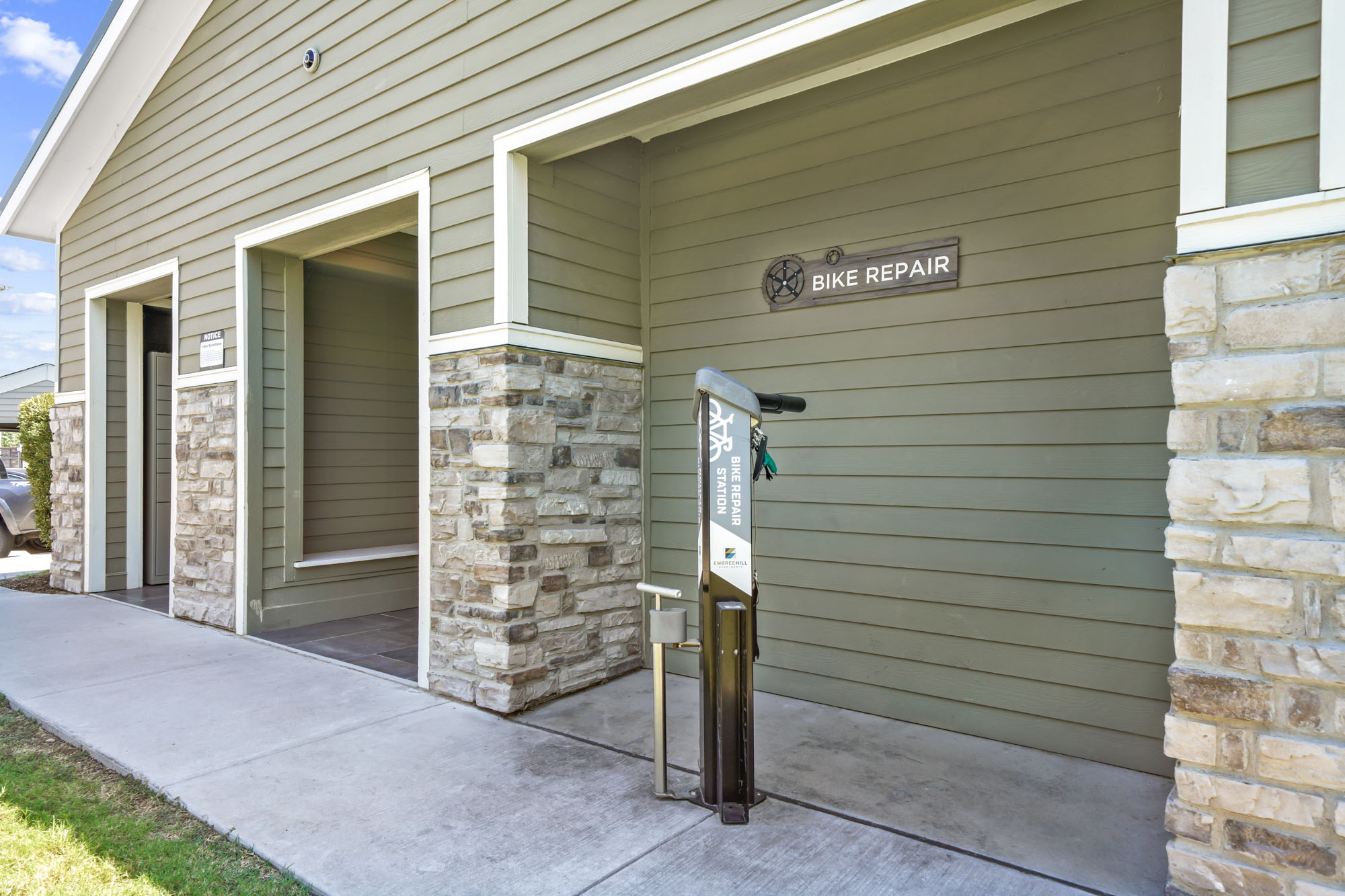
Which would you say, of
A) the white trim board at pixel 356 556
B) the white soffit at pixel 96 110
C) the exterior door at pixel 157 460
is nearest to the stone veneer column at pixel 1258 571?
the white trim board at pixel 356 556

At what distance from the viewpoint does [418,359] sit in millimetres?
5098

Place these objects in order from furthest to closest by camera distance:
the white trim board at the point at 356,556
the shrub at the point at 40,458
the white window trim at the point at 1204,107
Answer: the shrub at the point at 40,458
the white trim board at the point at 356,556
the white window trim at the point at 1204,107

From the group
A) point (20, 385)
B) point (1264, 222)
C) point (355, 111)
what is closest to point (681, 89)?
point (1264, 222)

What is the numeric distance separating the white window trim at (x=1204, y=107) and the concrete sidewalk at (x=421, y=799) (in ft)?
6.52

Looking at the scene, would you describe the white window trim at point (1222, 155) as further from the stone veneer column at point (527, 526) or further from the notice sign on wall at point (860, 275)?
the stone veneer column at point (527, 526)

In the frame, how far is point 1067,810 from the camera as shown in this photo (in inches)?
106

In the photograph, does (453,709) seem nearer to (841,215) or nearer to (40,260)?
(841,215)

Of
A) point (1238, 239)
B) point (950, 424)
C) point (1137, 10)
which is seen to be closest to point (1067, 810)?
point (950, 424)

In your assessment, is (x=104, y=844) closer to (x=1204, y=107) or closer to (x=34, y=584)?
(x=1204, y=107)

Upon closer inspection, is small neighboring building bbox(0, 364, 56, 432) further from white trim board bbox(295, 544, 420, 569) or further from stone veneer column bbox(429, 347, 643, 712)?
stone veneer column bbox(429, 347, 643, 712)

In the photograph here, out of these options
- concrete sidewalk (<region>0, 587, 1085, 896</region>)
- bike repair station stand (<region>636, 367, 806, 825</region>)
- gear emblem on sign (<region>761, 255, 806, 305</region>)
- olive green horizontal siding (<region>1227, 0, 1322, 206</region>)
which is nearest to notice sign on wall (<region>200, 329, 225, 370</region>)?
concrete sidewalk (<region>0, 587, 1085, 896</region>)

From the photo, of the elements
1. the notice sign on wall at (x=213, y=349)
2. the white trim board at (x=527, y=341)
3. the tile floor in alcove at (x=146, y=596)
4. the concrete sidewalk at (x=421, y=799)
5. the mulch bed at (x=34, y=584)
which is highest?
the notice sign on wall at (x=213, y=349)

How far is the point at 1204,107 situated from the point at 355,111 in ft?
14.5

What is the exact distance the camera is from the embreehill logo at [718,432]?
2.67 metres
